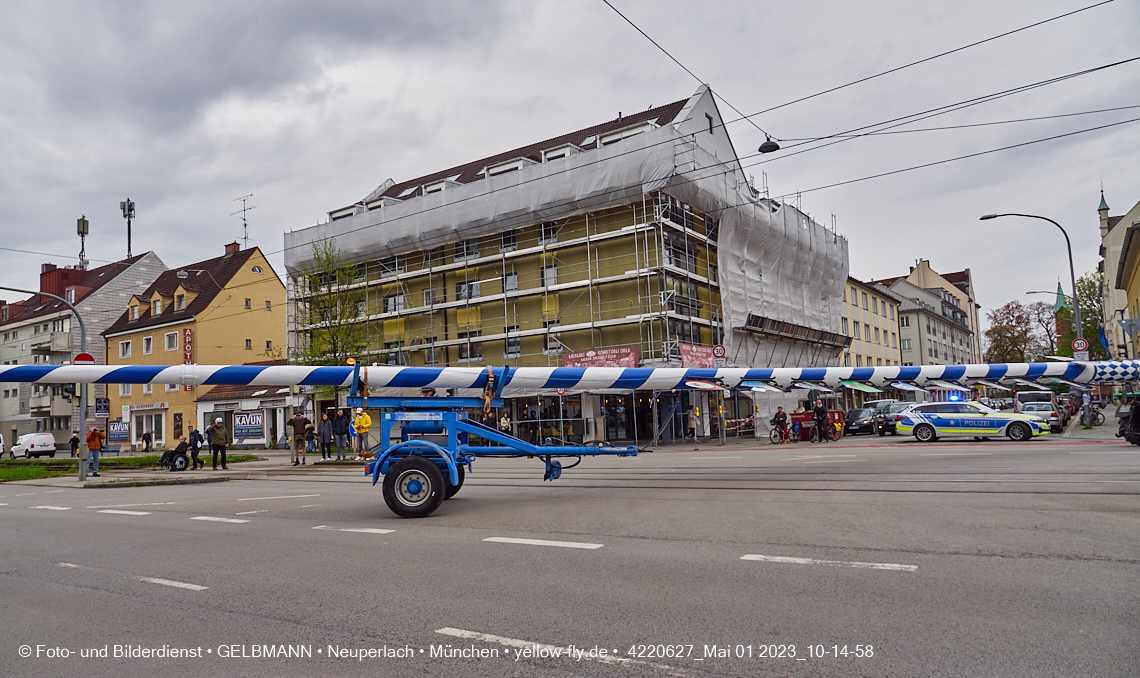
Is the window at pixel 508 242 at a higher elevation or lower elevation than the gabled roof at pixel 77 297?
lower

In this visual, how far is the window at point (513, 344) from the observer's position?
40.0m

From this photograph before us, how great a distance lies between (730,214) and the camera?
3897 cm

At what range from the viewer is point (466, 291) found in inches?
1657

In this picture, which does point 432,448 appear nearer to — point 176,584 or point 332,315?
point 176,584

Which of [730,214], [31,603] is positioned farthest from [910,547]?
[730,214]

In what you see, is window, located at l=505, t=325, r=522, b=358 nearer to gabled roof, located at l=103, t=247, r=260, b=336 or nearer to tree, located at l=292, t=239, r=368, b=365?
tree, located at l=292, t=239, r=368, b=365

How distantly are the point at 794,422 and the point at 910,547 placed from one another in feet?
90.9

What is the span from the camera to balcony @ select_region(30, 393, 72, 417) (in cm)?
5984

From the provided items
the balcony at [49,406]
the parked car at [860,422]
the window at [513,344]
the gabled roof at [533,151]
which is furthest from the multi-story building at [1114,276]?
the balcony at [49,406]

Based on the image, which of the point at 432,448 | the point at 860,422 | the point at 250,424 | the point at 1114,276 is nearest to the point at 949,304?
the point at 1114,276

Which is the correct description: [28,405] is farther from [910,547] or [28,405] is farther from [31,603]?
[910,547]

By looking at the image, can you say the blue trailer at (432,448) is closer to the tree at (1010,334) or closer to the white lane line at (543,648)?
the white lane line at (543,648)

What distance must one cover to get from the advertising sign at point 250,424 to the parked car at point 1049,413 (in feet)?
135

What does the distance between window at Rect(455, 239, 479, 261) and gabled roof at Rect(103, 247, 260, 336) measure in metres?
20.7
